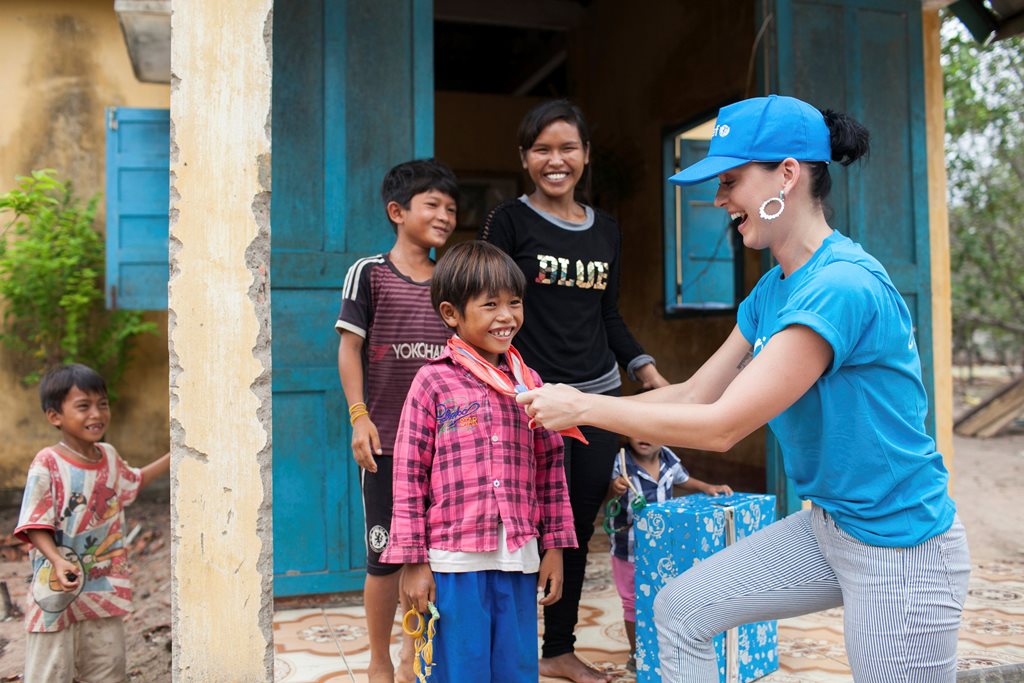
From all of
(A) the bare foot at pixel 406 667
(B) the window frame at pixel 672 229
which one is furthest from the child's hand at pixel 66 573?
(B) the window frame at pixel 672 229

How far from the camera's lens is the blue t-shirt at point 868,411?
1.80 metres

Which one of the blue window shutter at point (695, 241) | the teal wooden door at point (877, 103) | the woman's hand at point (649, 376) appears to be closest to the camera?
the woman's hand at point (649, 376)

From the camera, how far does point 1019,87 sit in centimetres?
1009

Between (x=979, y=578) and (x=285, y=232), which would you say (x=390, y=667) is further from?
(x=979, y=578)

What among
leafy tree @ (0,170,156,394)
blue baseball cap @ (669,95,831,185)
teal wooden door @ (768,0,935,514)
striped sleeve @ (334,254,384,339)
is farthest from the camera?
leafy tree @ (0,170,156,394)

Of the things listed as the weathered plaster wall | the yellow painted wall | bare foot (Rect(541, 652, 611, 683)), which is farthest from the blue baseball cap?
the yellow painted wall

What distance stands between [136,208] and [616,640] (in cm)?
341

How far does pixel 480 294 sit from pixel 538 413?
47 cm

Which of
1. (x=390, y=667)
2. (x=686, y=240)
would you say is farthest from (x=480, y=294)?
(x=686, y=240)

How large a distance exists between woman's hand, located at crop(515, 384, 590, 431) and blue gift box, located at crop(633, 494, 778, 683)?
41.5 inches

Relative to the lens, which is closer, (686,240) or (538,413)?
(538,413)

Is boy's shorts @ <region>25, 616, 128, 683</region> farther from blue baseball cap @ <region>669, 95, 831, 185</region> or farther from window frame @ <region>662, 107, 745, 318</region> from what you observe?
window frame @ <region>662, 107, 745, 318</region>

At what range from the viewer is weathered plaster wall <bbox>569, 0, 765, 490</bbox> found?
21.2 feet

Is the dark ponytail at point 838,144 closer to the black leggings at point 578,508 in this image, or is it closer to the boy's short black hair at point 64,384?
the black leggings at point 578,508
